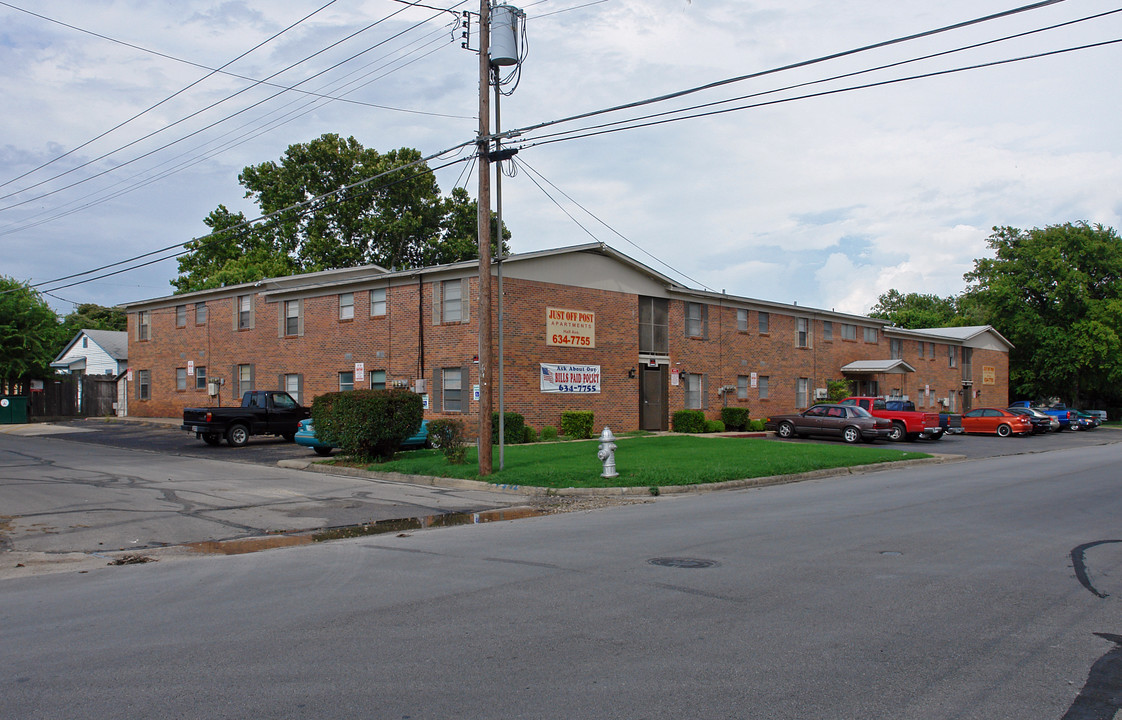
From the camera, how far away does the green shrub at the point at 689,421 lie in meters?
32.6

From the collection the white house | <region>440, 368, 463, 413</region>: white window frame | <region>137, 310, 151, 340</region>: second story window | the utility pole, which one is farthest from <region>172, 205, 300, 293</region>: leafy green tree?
the utility pole

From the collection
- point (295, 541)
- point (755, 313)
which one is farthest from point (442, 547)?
point (755, 313)

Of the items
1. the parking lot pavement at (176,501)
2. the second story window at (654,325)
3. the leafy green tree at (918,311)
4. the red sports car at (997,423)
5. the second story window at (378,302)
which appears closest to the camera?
the parking lot pavement at (176,501)

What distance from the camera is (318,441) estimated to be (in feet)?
73.4

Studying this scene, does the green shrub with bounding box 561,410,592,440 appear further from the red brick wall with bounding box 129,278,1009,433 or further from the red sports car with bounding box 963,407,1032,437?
the red sports car with bounding box 963,407,1032,437

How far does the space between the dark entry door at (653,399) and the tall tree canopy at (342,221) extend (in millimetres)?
24883

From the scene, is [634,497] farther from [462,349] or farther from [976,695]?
[462,349]

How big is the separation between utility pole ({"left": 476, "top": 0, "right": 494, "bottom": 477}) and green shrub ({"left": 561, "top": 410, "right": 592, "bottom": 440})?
10.9 m

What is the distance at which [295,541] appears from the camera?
10.5 metres

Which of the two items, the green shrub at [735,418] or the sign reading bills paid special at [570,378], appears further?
the green shrub at [735,418]

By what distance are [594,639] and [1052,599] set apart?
397 cm

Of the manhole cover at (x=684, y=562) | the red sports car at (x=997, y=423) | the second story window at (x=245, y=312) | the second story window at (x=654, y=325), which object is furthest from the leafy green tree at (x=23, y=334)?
the red sports car at (x=997, y=423)

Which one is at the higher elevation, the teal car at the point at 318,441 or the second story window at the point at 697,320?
the second story window at the point at 697,320

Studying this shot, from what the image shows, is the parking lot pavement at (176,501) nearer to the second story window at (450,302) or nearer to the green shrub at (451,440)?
the green shrub at (451,440)
